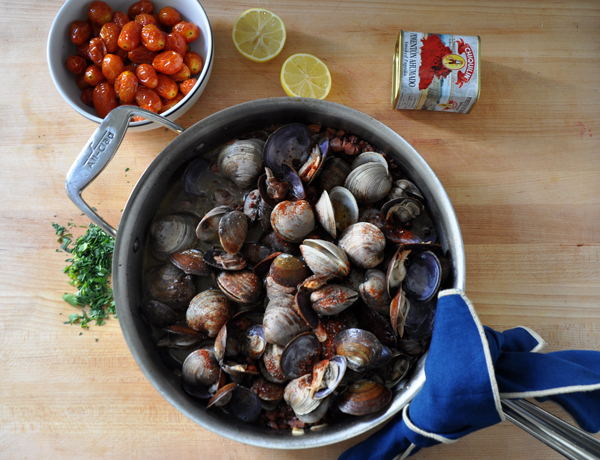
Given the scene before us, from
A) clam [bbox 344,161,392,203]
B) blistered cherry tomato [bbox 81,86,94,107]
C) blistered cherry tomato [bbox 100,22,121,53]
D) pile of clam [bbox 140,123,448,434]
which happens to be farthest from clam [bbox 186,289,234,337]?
blistered cherry tomato [bbox 100,22,121,53]

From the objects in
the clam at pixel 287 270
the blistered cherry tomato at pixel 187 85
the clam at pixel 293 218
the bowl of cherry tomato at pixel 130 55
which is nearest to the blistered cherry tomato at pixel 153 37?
the bowl of cherry tomato at pixel 130 55

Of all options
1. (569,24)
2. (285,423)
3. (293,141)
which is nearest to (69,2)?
(293,141)

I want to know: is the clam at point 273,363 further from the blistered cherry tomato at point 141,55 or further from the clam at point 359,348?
the blistered cherry tomato at point 141,55

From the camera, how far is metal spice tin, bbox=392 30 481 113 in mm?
1133

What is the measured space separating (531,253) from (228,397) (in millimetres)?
960

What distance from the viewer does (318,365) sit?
0.97 metres

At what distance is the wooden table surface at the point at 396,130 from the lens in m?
1.16

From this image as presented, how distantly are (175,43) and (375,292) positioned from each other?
0.88m

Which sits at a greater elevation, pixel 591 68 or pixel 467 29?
pixel 591 68

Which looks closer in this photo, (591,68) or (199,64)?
(199,64)

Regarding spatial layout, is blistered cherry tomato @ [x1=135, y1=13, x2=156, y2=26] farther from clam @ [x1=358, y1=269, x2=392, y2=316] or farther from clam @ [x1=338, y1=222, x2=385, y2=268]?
clam @ [x1=358, y1=269, x2=392, y2=316]

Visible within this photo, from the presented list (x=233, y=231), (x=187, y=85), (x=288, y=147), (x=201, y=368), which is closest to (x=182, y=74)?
(x=187, y=85)

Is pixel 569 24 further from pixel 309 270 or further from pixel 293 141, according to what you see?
pixel 309 270

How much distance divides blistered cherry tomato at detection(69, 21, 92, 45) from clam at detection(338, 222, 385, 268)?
937 mm
